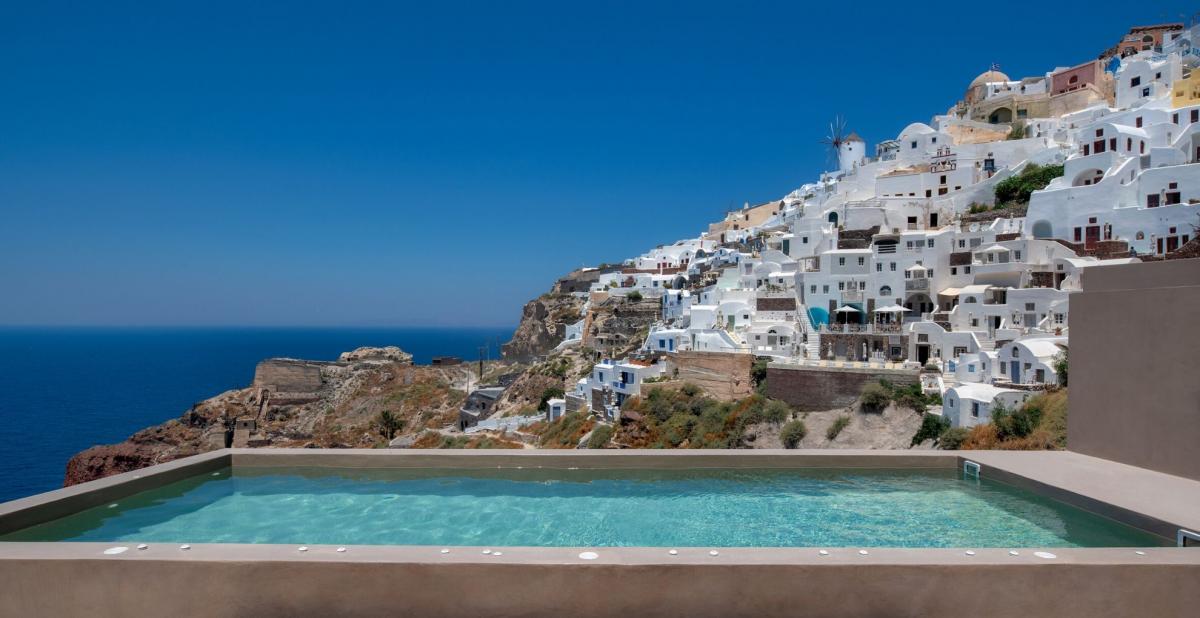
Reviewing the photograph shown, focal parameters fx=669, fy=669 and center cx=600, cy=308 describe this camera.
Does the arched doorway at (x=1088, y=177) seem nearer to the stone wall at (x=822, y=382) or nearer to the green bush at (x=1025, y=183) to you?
the green bush at (x=1025, y=183)

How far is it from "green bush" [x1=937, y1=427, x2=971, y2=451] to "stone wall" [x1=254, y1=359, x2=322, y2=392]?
3950 cm

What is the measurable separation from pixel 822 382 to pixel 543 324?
36.2m

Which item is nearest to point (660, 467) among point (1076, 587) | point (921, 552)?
point (921, 552)

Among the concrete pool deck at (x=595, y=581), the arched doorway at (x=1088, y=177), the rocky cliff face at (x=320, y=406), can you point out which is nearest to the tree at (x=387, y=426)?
the rocky cliff face at (x=320, y=406)

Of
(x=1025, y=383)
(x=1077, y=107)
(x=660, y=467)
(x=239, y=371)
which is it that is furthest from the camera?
(x=239, y=371)

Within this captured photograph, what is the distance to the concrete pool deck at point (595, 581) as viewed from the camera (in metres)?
3.74

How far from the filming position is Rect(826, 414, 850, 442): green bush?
2034cm

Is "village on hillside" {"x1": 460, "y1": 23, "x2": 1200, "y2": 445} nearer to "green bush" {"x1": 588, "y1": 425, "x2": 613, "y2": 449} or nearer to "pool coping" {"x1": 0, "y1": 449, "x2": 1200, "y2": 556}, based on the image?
"green bush" {"x1": 588, "y1": 425, "x2": 613, "y2": 449}

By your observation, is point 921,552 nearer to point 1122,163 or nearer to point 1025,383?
point 1025,383

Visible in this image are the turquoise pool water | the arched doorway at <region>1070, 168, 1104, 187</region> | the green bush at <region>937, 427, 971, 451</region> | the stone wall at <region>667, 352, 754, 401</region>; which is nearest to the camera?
the turquoise pool water

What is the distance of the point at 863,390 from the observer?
2045cm

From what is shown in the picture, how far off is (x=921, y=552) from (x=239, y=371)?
108657mm

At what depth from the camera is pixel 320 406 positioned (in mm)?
42844

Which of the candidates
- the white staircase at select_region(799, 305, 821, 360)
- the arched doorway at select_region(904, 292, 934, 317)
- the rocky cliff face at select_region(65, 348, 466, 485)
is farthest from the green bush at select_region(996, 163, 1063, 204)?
the rocky cliff face at select_region(65, 348, 466, 485)
